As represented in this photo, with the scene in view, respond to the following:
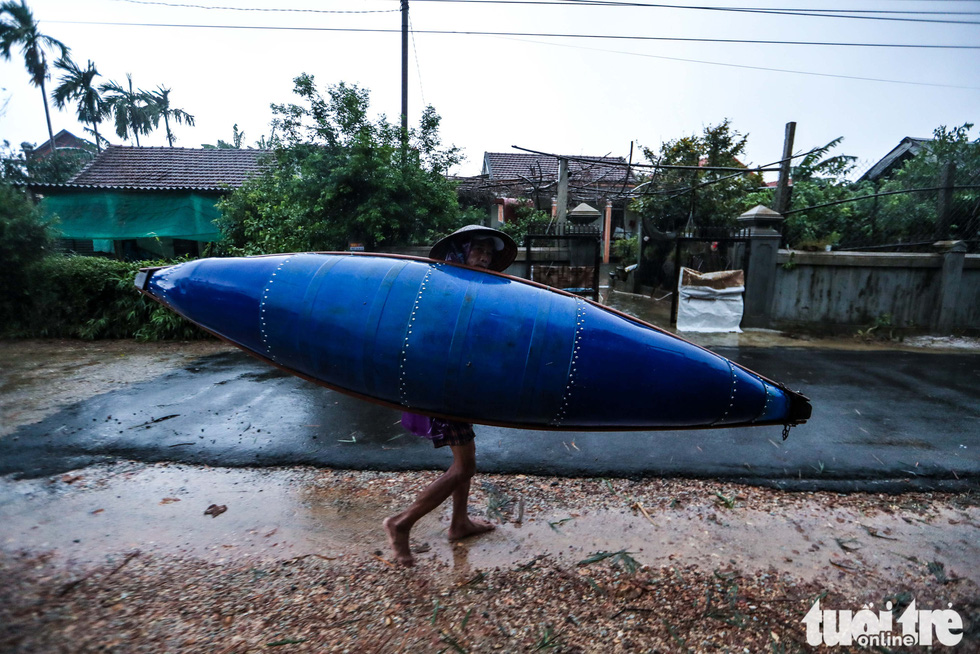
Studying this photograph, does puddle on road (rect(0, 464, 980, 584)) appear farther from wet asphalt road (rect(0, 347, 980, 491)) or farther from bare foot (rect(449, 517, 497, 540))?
wet asphalt road (rect(0, 347, 980, 491))

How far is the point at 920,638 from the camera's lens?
208 centimetres

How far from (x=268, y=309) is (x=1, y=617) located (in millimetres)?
1642

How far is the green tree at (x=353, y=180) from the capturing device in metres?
7.81

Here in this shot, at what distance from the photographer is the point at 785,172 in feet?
30.5

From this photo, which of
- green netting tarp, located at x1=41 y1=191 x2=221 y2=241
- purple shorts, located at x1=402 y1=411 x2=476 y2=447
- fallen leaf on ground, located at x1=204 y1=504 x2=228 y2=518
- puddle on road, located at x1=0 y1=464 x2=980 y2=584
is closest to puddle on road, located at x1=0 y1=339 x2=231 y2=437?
puddle on road, located at x1=0 y1=464 x2=980 y2=584

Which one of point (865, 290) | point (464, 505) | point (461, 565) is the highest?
point (865, 290)

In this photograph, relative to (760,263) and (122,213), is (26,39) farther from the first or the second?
(760,263)

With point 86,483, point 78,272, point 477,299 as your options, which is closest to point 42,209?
point 78,272

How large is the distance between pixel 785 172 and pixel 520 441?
27.1 ft

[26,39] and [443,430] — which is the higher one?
[26,39]

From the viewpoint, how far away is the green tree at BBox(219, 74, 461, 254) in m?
7.81

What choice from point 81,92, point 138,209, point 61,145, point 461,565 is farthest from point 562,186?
point 61,145

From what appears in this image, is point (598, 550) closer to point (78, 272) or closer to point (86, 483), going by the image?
point (86, 483)

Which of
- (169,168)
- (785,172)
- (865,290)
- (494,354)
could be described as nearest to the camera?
(494,354)
